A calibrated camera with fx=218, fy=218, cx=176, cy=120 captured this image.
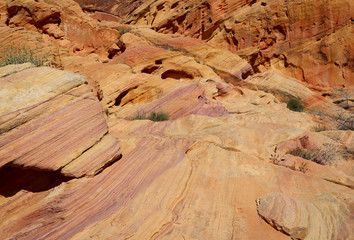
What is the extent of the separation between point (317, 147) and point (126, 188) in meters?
4.51

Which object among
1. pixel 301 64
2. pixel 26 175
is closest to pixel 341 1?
pixel 301 64

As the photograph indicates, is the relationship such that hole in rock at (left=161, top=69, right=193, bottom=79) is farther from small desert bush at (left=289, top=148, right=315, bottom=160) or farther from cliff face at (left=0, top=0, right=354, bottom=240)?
small desert bush at (left=289, top=148, right=315, bottom=160)

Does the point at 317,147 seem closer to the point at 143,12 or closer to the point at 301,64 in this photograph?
the point at 301,64

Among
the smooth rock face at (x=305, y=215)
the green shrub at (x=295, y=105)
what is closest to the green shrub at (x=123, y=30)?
the green shrub at (x=295, y=105)

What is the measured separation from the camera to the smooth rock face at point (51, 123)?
2.84m

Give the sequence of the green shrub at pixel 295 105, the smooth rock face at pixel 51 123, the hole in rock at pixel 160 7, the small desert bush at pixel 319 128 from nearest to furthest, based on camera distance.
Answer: the smooth rock face at pixel 51 123, the small desert bush at pixel 319 128, the green shrub at pixel 295 105, the hole in rock at pixel 160 7

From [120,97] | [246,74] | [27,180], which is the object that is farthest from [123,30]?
[27,180]

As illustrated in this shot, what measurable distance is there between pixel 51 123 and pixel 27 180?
92 centimetres

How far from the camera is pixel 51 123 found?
311cm

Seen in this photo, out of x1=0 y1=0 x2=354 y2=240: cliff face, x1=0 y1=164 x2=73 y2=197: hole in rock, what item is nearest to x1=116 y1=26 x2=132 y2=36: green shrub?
x1=0 y1=0 x2=354 y2=240: cliff face

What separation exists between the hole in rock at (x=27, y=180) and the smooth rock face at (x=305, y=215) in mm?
2808

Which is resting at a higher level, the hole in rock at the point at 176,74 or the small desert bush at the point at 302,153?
the hole in rock at the point at 176,74

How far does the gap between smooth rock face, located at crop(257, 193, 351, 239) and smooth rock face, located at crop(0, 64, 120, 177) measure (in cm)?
243

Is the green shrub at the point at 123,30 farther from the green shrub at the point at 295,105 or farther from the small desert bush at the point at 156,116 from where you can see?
the green shrub at the point at 295,105
